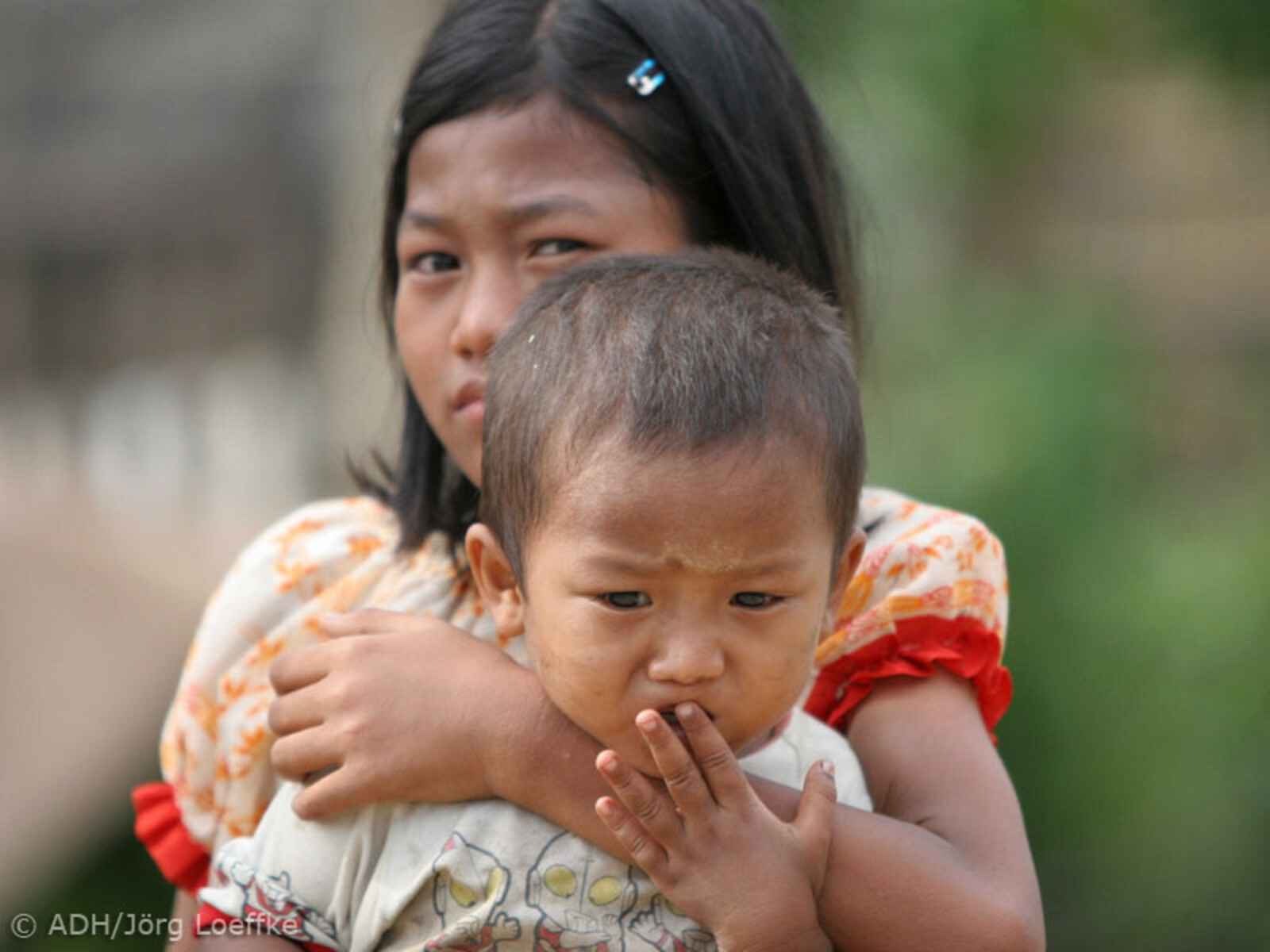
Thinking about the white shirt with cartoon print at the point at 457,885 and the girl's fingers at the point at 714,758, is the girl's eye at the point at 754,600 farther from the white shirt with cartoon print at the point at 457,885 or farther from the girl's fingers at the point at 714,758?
the white shirt with cartoon print at the point at 457,885

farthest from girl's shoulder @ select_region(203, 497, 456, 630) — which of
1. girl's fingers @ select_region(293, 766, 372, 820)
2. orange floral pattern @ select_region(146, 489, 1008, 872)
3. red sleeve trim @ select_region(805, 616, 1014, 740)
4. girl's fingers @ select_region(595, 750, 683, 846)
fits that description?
girl's fingers @ select_region(595, 750, 683, 846)

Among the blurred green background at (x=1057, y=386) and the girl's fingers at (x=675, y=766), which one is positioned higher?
the girl's fingers at (x=675, y=766)

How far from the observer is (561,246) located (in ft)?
7.09

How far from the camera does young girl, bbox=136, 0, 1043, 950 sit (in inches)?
73.1

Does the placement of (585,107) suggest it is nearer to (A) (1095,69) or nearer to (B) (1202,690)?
(B) (1202,690)

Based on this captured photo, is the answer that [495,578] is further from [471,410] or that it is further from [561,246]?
[561,246]

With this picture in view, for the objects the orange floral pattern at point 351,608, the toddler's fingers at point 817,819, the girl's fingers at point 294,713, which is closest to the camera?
the toddler's fingers at point 817,819

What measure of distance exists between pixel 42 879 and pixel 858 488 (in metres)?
3.99

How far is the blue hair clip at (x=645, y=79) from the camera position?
2.25 metres

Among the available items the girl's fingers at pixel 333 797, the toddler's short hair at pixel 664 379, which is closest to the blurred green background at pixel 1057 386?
the toddler's short hair at pixel 664 379

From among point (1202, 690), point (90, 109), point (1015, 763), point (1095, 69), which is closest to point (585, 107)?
point (1015, 763)

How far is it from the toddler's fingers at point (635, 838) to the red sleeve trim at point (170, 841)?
32.5 inches

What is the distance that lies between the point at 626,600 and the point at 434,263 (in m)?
0.76

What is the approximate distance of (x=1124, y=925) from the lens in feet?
16.1
